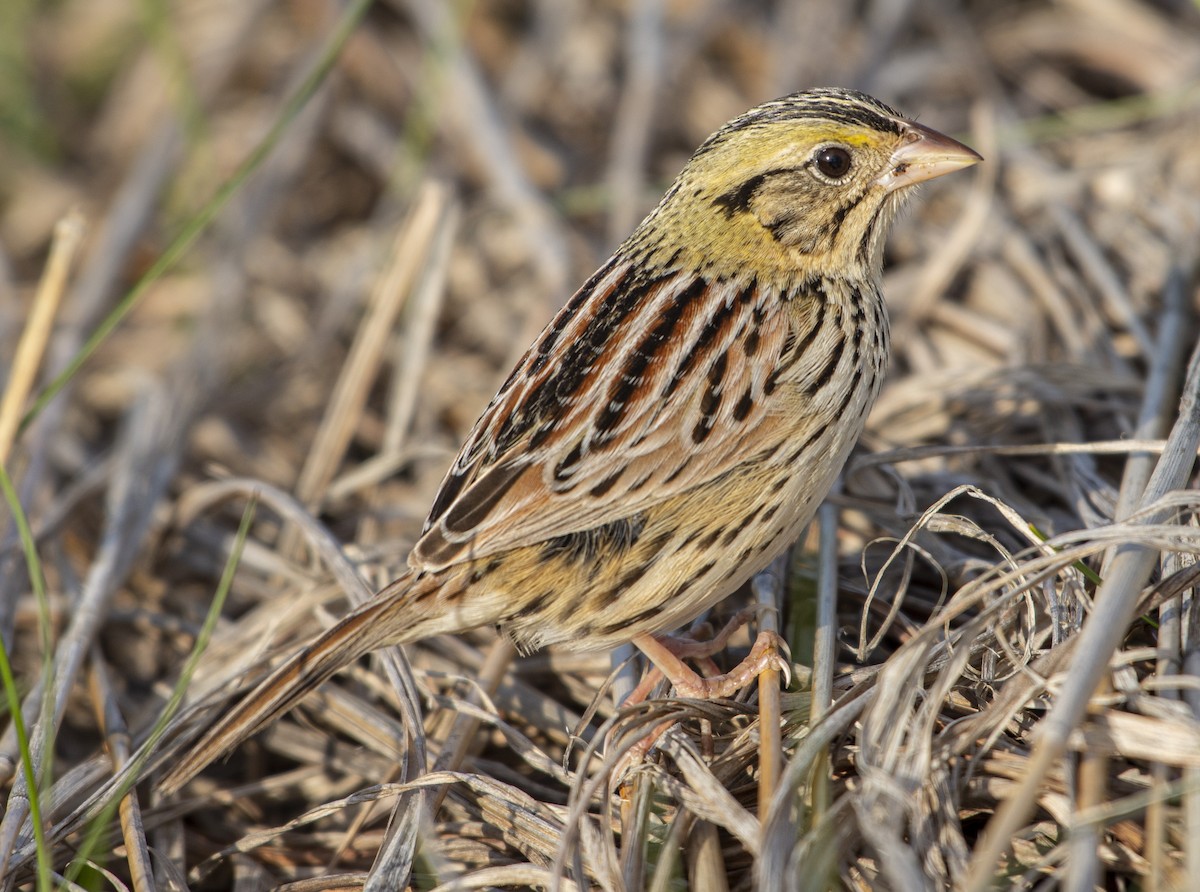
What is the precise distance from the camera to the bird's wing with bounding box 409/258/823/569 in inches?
121

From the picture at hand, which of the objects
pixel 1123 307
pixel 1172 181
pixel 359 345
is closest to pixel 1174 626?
pixel 1123 307

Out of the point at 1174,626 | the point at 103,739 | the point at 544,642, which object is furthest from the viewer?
the point at 103,739

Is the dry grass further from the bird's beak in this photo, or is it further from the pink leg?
the bird's beak

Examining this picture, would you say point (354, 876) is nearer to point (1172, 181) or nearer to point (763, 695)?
point (763, 695)

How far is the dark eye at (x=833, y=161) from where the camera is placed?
11.4 feet

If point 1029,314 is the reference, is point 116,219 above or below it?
below

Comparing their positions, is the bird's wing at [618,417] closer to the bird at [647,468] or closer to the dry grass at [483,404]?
the bird at [647,468]

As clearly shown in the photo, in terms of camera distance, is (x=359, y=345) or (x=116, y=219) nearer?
(x=359, y=345)

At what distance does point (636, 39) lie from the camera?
614 cm

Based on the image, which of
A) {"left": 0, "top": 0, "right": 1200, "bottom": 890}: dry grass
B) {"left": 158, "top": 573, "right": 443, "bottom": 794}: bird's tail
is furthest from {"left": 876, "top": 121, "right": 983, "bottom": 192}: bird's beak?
{"left": 158, "top": 573, "right": 443, "bottom": 794}: bird's tail

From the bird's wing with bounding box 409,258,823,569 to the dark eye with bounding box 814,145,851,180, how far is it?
38 cm

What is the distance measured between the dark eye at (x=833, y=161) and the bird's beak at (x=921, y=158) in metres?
0.11

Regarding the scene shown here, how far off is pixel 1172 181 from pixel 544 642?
130 inches

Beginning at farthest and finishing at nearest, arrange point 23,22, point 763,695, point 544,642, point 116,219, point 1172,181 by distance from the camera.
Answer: point 23,22
point 116,219
point 1172,181
point 544,642
point 763,695
